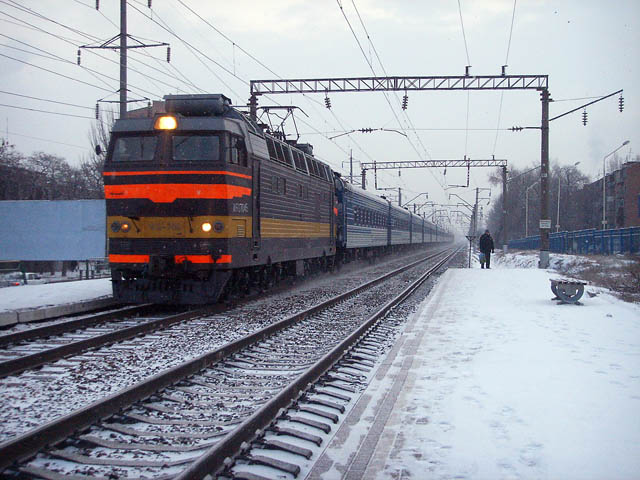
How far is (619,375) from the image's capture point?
6297 mm

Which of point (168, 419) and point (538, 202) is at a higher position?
point (538, 202)

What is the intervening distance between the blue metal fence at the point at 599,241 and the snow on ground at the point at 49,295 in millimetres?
21074

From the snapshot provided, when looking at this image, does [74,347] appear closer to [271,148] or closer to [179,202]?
[179,202]

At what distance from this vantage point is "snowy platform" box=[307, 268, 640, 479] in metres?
4.00

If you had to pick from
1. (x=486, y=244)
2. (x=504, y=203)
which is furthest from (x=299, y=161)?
(x=504, y=203)

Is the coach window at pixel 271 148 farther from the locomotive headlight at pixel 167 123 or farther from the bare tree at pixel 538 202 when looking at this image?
the bare tree at pixel 538 202

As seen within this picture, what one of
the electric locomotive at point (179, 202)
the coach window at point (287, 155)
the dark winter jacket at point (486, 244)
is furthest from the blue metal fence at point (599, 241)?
the electric locomotive at point (179, 202)

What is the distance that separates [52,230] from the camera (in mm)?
22828

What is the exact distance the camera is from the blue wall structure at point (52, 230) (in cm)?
2273

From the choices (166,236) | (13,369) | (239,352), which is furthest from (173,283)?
(13,369)

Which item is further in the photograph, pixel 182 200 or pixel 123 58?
pixel 123 58

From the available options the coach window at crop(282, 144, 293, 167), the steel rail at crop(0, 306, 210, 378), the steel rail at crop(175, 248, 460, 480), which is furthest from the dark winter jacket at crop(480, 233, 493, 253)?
the steel rail at crop(175, 248, 460, 480)

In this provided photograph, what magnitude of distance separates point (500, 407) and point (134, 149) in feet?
27.4

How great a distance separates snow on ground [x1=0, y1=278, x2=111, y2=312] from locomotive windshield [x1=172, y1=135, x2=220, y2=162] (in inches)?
144
